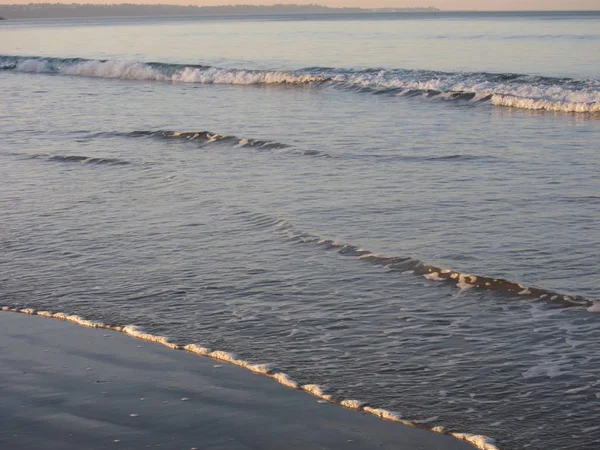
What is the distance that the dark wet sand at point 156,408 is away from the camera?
4754 millimetres

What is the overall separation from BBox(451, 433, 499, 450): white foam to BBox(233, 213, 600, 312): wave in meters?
2.31

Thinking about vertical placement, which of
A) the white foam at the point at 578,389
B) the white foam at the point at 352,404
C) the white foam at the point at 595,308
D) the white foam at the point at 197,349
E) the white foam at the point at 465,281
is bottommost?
the white foam at the point at 197,349

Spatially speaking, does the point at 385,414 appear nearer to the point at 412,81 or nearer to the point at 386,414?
the point at 386,414

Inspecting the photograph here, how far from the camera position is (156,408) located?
519 centimetres

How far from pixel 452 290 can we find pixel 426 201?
3449 millimetres

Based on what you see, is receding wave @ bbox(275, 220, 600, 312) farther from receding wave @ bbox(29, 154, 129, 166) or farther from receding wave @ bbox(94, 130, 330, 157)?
receding wave @ bbox(29, 154, 129, 166)

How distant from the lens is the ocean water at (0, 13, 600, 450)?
5.67 metres

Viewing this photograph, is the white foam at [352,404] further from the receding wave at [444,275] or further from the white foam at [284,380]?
the receding wave at [444,275]

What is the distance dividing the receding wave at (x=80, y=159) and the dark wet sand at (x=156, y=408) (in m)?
8.50

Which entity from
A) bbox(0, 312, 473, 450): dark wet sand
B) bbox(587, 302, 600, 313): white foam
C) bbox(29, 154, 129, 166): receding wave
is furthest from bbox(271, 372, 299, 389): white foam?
bbox(29, 154, 129, 166): receding wave

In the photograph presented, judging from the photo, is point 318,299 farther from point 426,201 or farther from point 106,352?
point 426,201

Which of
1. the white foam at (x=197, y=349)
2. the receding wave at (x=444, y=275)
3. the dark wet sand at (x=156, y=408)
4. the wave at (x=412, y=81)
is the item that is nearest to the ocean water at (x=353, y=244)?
the receding wave at (x=444, y=275)

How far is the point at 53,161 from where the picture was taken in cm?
1478

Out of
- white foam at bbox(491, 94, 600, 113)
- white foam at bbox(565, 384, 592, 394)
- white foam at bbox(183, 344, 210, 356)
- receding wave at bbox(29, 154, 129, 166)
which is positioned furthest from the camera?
white foam at bbox(491, 94, 600, 113)
